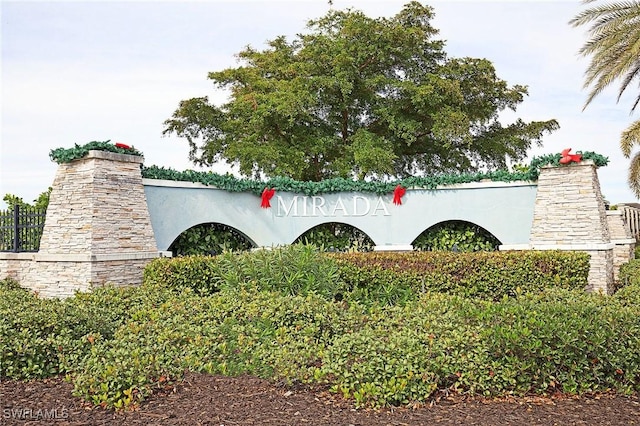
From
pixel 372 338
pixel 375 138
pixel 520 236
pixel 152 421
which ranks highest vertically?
pixel 375 138

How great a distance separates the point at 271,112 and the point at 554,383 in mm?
14626

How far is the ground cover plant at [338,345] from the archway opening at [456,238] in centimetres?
539

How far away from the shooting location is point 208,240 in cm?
1195

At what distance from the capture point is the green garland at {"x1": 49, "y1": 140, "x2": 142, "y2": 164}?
984 cm

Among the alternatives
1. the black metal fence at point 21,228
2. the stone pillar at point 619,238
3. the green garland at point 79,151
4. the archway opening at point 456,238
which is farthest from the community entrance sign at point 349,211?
the stone pillar at point 619,238

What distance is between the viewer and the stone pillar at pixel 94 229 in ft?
31.5

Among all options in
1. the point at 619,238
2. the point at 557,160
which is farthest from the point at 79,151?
the point at 619,238

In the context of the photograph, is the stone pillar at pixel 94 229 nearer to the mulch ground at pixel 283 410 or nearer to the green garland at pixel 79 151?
the green garland at pixel 79 151

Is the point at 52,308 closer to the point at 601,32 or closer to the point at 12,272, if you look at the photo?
the point at 12,272

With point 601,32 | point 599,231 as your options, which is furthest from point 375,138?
point 599,231

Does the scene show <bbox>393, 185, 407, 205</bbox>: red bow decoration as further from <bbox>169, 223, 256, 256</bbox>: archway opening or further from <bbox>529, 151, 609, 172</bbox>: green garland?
<bbox>169, 223, 256, 256</bbox>: archway opening

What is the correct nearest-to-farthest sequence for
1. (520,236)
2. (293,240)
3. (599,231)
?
(599,231) < (520,236) < (293,240)

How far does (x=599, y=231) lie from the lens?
34.3 feet

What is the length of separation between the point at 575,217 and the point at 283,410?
26.3ft
